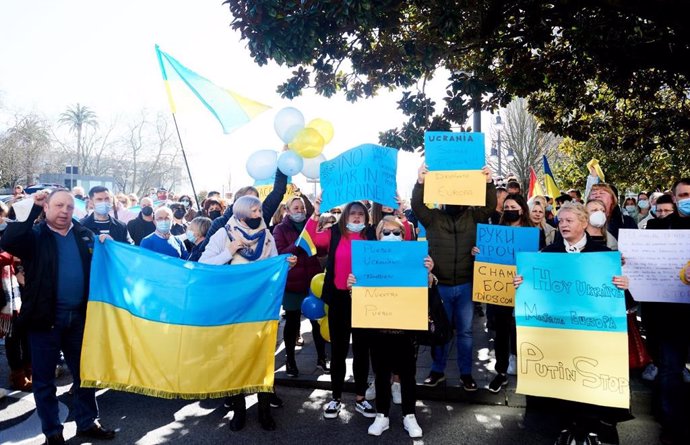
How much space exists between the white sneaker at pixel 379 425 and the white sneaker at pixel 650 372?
8.62ft

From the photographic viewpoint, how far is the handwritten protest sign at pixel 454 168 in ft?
14.5

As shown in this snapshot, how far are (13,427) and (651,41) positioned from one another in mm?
8454

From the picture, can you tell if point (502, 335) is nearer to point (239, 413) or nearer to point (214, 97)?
point (239, 413)

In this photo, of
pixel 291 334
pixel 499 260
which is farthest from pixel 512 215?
pixel 291 334

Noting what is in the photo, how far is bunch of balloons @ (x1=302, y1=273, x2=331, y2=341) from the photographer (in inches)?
201

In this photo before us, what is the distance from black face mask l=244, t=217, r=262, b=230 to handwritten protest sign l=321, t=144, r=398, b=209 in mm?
809

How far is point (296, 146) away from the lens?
548 centimetres

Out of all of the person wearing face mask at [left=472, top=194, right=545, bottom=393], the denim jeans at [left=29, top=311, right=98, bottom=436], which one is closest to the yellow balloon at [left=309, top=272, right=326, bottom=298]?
the person wearing face mask at [left=472, top=194, right=545, bottom=393]

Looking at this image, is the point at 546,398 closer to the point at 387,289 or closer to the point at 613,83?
the point at 387,289

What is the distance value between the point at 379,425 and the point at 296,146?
3.03m

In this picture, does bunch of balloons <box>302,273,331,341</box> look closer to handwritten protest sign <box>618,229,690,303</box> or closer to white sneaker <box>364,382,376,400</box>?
white sneaker <box>364,382,376,400</box>

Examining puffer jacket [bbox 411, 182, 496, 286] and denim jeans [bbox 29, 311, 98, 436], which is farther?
puffer jacket [bbox 411, 182, 496, 286]

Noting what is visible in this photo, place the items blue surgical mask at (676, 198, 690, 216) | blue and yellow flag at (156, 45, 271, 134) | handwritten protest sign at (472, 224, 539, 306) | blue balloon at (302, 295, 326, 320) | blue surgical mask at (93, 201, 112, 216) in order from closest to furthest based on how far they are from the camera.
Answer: blue surgical mask at (676, 198, 690, 216) → handwritten protest sign at (472, 224, 539, 306) → blue balloon at (302, 295, 326, 320) → blue surgical mask at (93, 201, 112, 216) → blue and yellow flag at (156, 45, 271, 134)

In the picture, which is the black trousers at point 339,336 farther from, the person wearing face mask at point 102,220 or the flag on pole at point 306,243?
the person wearing face mask at point 102,220
